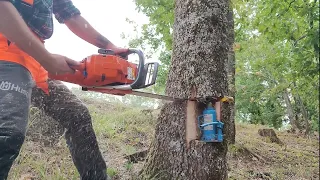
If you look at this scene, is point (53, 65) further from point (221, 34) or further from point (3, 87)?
point (221, 34)

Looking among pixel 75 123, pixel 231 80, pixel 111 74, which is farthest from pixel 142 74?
pixel 231 80

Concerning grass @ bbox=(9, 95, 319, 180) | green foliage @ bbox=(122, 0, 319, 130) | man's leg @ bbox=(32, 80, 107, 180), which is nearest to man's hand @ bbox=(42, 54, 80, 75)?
man's leg @ bbox=(32, 80, 107, 180)

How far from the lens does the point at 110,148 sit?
11.7 ft

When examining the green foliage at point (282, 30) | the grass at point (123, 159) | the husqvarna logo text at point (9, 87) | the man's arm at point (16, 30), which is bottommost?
the grass at point (123, 159)

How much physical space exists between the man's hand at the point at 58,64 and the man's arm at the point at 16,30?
69 millimetres

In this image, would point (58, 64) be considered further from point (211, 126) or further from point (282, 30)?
point (282, 30)

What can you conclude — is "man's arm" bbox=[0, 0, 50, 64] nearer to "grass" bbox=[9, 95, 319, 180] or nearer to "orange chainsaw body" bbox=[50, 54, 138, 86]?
"orange chainsaw body" bbox=[50, 54, 138, 86]

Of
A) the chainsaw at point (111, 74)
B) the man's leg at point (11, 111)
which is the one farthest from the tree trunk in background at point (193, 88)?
the man's leg at point (11, 111)

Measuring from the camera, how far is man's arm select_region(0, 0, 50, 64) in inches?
58.2

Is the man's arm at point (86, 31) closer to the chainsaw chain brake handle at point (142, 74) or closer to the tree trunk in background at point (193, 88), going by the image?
the chainsaw chain brake handle at point (142, 74)

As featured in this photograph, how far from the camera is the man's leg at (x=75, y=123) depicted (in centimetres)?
211

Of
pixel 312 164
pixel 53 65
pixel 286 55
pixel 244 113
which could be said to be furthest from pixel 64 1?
pixel 244 113

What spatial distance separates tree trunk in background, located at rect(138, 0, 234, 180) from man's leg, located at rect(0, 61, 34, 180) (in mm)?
1109

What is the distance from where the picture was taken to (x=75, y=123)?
211cm
